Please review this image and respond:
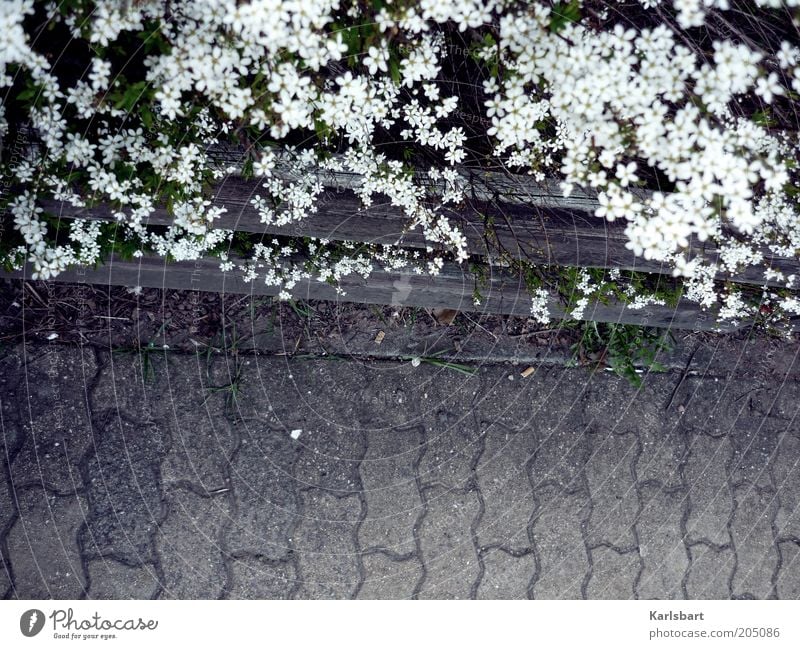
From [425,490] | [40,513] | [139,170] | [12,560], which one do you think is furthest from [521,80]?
[12,560]

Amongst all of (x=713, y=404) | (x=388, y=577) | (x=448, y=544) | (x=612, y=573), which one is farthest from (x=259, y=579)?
(x=713, y=404)

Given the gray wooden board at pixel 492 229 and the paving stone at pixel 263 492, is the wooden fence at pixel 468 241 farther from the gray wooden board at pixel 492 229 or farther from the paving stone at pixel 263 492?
the paving stone at pixel 263 492

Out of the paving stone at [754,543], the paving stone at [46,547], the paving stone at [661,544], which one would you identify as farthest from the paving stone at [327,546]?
the paving stone at [754,543]

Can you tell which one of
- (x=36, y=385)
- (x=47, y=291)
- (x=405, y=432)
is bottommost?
(x=405, y=432)

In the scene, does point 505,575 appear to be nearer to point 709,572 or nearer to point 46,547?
point 709,572

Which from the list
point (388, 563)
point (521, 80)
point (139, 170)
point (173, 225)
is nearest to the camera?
point (521, 80)

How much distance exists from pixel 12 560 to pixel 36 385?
666mm

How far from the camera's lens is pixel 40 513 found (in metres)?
2.29

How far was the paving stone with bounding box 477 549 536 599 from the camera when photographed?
2.54 meters

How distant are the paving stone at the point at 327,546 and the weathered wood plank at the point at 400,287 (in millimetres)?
867

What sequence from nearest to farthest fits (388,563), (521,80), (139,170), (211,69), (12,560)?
(211,69)
(521,80)
(139,170)
(12,560)
(388,563)

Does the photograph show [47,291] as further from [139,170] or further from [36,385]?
[139,170]

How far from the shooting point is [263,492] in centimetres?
244

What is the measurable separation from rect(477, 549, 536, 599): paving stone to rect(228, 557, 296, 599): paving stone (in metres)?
0.82
